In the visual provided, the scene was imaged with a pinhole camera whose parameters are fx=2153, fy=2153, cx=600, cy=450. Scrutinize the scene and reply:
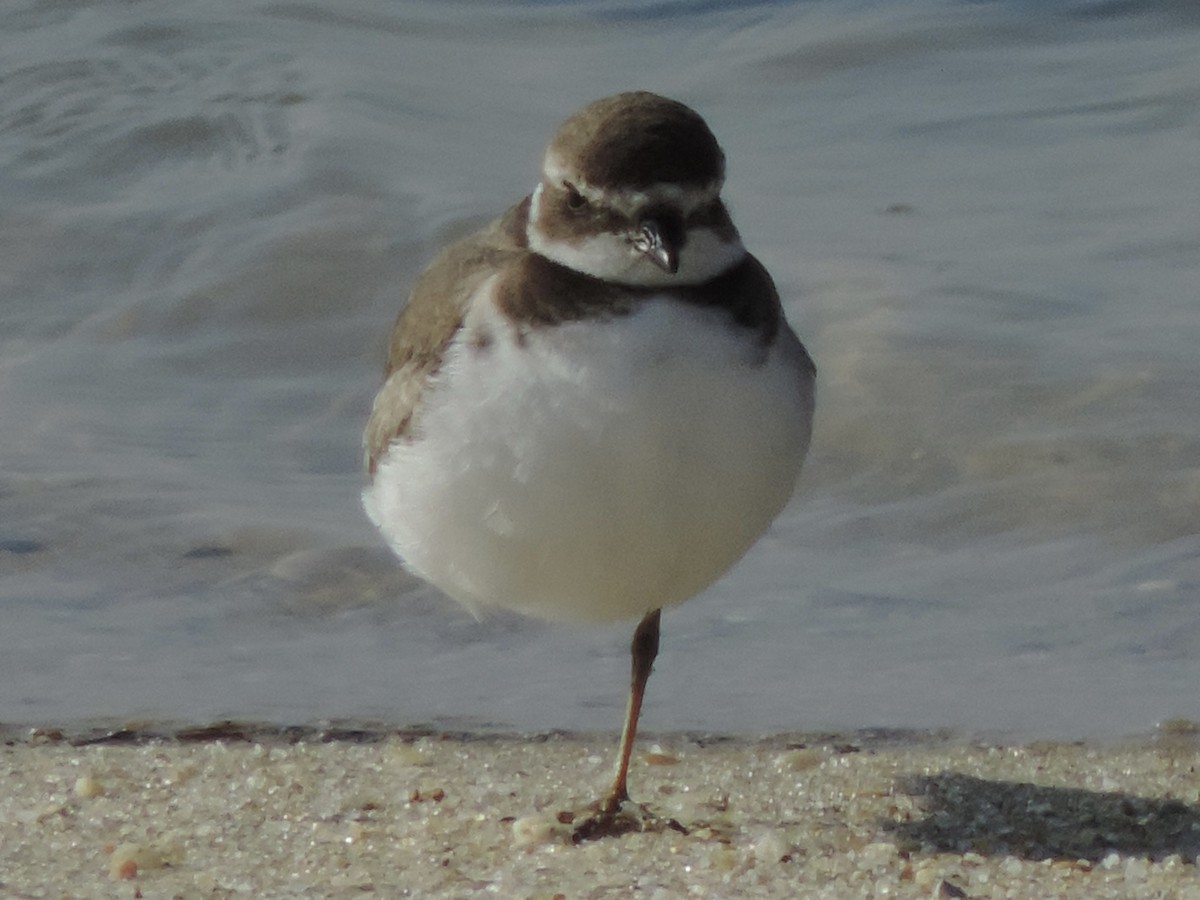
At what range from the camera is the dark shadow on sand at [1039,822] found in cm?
481

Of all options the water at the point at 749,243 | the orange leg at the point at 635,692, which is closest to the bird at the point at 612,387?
the orange leg at the point at 635,692

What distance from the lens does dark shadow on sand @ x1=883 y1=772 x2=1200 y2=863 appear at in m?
4.81

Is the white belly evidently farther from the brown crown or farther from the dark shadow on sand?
the dark shadow on sand

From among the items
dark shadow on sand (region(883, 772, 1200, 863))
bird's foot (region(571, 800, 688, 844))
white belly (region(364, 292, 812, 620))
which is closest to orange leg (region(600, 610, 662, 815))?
bird's foot (region(571, 800, 688, 844))

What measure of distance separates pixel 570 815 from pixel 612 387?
3.95 feet

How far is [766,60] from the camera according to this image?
11.8 metres

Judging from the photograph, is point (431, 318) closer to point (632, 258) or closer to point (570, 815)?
point (632, 258)

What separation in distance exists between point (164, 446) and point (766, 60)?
197 inches

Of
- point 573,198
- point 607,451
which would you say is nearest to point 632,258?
point 573,198

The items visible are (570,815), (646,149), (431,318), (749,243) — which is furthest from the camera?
(749,243)

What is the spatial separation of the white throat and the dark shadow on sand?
136 cm

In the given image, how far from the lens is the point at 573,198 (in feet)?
15.2

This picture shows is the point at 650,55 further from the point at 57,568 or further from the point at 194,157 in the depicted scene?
the point at 57,568

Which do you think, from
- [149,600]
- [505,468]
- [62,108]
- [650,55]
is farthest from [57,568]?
[650,55]
